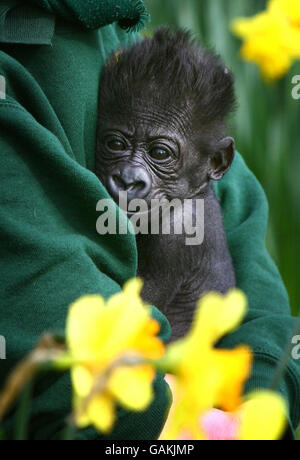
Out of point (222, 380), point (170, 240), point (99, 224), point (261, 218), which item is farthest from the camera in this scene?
point (261, 218)

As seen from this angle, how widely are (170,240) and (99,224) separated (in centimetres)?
46

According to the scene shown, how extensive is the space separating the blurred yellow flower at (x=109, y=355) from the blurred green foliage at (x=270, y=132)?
190 cm

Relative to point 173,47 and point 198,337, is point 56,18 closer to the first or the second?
point 173,47

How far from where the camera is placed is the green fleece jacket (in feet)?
2.87

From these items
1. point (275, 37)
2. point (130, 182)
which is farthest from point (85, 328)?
point (130, 182)

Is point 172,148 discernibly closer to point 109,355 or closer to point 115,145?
point 115,145

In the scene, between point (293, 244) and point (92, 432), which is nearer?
point (92, 432)

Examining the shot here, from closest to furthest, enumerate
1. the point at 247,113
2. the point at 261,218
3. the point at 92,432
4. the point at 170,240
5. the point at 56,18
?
the point at 92,432 → the point at 56,18 → the point at 170,240 → the point at 261,218 → the point at 247,113

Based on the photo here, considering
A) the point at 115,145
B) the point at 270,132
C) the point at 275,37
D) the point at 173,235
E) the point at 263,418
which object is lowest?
the point at 263,418

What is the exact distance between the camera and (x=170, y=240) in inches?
56.2

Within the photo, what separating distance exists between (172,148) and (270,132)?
33.7 inches

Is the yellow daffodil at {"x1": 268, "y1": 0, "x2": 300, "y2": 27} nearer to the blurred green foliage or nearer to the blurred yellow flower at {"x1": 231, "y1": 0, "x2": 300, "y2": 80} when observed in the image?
the blurred yellow flower at {"x1": 231, "y1": 0, "x2": 300, "y2": 80}

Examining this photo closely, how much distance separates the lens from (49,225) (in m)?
0.95

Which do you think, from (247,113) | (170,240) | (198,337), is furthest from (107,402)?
(247,113)
